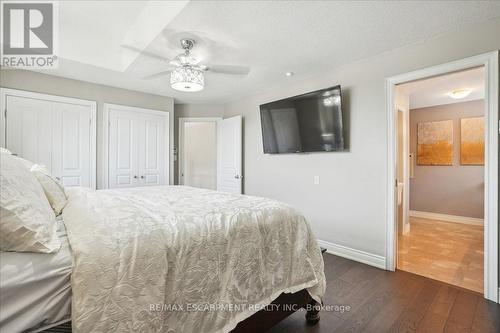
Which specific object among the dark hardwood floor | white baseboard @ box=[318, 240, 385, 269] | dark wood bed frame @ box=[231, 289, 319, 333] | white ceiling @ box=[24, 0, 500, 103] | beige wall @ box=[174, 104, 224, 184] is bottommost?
the dark hardwood floor

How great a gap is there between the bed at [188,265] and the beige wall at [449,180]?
4.62 m

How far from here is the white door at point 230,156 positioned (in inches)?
173

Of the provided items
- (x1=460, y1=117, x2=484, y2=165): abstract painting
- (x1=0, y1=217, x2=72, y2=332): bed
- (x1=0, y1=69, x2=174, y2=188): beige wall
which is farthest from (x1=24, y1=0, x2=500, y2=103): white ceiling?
(x1=460, y1=117, x2=484, y2=165): abstract painting

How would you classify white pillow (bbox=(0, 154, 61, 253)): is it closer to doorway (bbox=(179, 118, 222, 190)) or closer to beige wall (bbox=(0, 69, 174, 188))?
beige wall (bbox=(0, 69, 174, 188))

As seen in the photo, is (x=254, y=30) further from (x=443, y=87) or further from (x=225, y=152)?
(x=443, y=87)

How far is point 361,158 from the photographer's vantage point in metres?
2.87

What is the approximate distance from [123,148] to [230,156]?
1.79 metres

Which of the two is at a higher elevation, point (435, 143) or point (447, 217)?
point (435, 143)

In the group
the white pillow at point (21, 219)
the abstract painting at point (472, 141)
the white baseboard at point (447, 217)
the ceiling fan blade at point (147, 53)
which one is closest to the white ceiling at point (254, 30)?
the ceiling fan blade at point (147, 53)

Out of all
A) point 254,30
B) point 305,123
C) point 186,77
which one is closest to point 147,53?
point 186,77

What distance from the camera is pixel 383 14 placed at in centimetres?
197

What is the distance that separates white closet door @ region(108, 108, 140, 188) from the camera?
3758 mm

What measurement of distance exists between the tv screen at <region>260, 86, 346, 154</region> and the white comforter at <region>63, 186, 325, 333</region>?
167 cm

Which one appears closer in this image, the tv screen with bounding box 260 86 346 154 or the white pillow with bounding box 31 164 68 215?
the white pillow with bounding box 31 164 68 215
